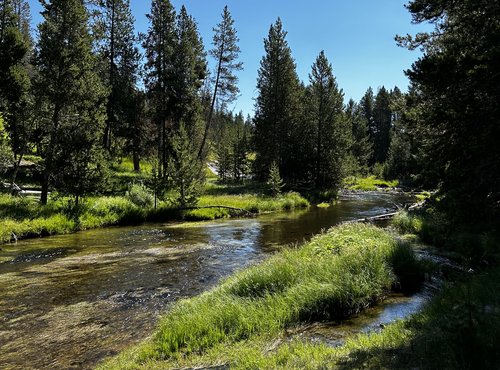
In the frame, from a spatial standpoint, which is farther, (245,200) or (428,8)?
(245,200)

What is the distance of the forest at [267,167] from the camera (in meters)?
6.75

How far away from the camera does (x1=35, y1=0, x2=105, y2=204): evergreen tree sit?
76.5 ft

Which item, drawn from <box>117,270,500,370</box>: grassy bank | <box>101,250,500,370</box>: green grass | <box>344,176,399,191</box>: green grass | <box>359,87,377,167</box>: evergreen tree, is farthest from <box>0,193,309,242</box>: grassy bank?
<box>359,87,377,167</box>: evergreen tree

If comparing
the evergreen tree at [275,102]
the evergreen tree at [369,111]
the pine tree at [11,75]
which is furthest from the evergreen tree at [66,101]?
the evergreen tree at [369,111]

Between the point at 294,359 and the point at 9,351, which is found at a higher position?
the point at 294,359

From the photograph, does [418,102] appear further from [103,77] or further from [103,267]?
[103,77]

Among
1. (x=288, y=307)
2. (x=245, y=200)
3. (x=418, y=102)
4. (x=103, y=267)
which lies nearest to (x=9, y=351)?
(x=288, y=307)

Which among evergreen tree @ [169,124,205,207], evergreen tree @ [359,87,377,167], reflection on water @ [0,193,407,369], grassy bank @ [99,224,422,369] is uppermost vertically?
evergreen tree @ [359,87,377,167]

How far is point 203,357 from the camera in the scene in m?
6.41

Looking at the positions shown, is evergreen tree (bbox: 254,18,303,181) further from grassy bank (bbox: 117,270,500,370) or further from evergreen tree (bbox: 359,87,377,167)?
evergreen tree (bbox: 359,87,377,167)

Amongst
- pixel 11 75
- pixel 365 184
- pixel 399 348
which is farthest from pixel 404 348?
pixel 365 184

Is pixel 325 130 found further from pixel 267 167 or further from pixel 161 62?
pixel 161 62

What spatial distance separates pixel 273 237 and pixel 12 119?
24613 millimetres

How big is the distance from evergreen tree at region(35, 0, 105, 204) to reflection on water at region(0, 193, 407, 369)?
13.8 feet
